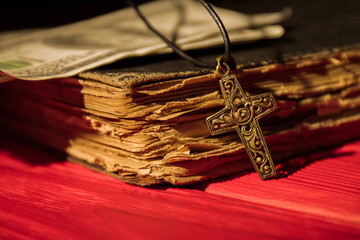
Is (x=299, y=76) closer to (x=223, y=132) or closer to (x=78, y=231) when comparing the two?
(x=223, y=132)

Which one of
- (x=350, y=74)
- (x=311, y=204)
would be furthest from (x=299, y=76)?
(x=311, y=204)

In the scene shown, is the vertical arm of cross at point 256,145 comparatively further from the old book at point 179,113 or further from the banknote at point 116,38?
the banknote at point 116,38

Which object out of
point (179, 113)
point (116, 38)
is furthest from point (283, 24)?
point (179, 113)

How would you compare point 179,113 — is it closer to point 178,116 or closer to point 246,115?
point 178,116

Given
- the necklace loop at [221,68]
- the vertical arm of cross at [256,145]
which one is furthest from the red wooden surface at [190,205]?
the necklace loop at [221,68]

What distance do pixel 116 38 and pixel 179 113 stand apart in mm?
329

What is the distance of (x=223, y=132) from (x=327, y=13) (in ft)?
2.81

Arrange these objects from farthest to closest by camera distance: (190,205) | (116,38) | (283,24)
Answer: (283,24), (116,38), (190,205)

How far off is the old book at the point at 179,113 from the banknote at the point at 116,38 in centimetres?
4

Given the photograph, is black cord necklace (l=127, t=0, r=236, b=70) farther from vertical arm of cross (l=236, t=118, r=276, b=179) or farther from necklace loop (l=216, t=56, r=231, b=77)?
vertical arm of cross (l=236, t=118, r=276, b=179)

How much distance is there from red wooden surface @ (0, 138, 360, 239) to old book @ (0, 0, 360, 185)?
0.04 meters

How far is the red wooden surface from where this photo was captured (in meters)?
0.58

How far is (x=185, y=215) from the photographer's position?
619 mm

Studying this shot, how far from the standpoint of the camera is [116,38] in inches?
36.9
